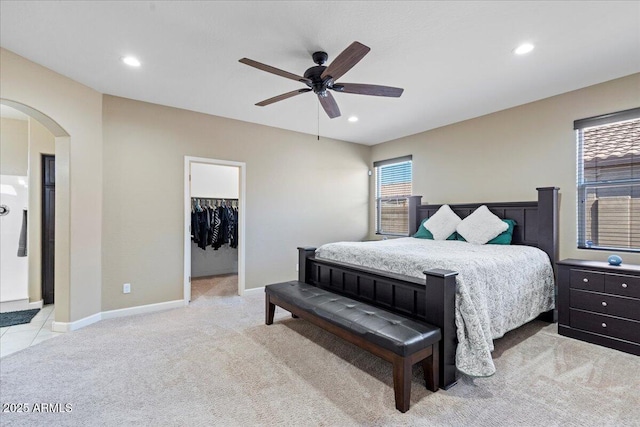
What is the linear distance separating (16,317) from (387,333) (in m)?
4.54

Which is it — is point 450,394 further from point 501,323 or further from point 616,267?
point 616,267

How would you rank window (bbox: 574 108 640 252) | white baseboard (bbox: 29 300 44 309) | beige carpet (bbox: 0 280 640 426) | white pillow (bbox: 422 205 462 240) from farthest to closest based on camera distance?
white pillow (bbox: 422 205 462 240)
white baseboard (bbox: 29 300 44 309)
window (bbox: 574 108 640 252)
beige carpet (bbox: 0 280 640 426)

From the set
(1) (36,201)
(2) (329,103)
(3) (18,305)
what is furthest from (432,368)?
(3) (18,305)

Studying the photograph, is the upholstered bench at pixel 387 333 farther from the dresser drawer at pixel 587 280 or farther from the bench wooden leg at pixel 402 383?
the dresser drawer at pixel 587 280

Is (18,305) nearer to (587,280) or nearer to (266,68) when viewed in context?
(266,68)

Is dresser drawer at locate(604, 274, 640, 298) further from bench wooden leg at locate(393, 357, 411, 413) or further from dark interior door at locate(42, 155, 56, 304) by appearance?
dark interior door at locate(42, 155, 56, 304)

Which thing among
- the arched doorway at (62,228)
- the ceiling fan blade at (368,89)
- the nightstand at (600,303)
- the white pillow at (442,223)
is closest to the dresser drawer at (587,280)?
the nightstand at (600,303)

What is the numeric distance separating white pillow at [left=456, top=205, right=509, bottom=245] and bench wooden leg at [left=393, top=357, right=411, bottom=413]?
8.57ft

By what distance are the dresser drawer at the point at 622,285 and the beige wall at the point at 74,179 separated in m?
5.54

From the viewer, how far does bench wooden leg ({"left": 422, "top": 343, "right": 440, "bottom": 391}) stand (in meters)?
2.10

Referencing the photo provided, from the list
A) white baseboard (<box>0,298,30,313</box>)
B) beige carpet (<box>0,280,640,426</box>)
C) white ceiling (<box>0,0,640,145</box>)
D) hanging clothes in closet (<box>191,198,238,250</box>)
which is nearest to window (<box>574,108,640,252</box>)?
white ceiling (<box>0,0,640,145</box>)

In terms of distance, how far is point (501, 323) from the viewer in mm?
2604

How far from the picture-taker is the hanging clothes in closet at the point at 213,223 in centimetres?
565

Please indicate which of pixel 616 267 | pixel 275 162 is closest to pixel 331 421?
pixel 616 267
